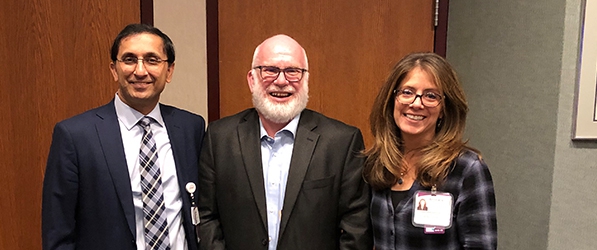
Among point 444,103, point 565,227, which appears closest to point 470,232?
point 444,103

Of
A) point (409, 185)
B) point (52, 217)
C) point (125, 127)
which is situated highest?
point (125, 127)

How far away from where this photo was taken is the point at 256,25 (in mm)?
2291

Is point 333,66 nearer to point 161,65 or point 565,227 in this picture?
point 161,65

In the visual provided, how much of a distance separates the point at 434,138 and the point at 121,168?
112cm

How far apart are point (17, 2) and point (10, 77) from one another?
0.38m

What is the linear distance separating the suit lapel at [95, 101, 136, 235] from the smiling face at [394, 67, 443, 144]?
3.23ft

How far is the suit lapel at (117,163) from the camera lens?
4.50ft

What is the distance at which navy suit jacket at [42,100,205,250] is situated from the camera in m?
1.36

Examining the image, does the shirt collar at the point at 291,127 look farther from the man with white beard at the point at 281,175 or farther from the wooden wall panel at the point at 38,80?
the wooden wall panel at the point at 38,80

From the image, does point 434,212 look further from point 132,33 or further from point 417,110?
point 132,33

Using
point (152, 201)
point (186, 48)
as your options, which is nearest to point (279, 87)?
point (152, 201)

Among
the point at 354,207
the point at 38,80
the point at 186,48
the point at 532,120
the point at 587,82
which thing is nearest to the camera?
the point at 354,207

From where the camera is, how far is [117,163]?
138 centimetres

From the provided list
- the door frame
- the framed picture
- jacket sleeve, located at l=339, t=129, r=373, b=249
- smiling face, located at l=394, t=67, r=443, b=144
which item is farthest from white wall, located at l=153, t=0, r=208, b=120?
the framed picture
